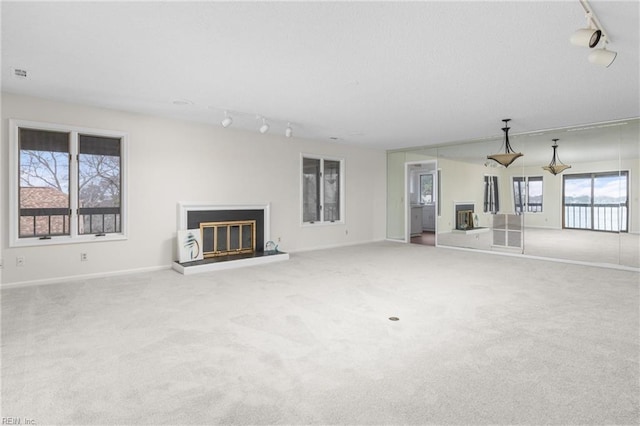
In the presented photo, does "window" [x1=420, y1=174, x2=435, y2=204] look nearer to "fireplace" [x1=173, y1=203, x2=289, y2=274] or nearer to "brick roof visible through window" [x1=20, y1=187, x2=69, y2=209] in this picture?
"fireplace" [x1=173, y1=203, x2=289, y2=274]

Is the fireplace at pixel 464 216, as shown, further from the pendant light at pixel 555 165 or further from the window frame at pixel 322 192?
the window frame at pixel 322 192

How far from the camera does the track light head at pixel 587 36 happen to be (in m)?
2.26

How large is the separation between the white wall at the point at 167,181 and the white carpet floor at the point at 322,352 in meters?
0.48

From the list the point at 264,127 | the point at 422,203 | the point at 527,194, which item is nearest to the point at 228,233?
the point at 264,127

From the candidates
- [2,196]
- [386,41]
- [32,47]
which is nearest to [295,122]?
[386,41]

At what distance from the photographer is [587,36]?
89.4 inches

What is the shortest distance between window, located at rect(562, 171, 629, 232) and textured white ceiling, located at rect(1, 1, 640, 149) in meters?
1.10

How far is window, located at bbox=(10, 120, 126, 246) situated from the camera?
14.5ft

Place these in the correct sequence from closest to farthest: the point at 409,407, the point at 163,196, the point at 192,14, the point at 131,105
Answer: the point at 409,407 < the point at 192,14 < the point at 131,105 < the point at 163,196

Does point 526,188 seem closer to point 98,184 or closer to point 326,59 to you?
point 326,59

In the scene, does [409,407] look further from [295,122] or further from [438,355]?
[295,122]

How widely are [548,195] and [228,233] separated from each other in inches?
231

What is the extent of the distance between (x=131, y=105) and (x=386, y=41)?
3665mm

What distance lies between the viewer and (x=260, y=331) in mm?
2979
